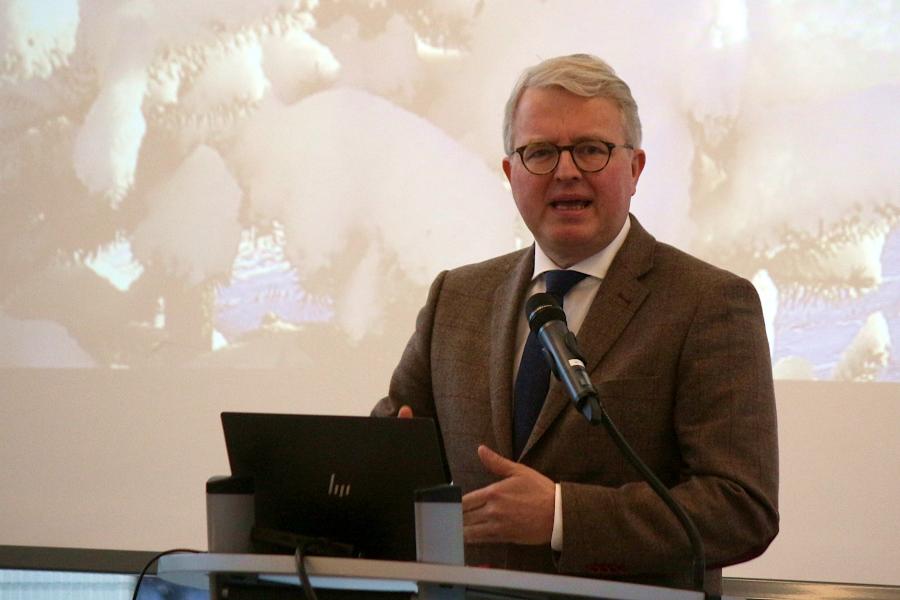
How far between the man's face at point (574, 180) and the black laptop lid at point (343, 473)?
28.0 inches

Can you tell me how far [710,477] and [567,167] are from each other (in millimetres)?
624

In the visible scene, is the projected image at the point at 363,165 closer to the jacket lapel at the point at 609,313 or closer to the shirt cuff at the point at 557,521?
the jacket lapel at the point at 609,313

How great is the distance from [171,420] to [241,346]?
1.10ft

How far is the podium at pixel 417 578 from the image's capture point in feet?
4.65

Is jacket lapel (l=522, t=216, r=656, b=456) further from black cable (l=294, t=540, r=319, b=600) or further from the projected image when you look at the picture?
the projected image

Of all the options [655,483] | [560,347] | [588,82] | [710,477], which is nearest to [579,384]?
[560,347]

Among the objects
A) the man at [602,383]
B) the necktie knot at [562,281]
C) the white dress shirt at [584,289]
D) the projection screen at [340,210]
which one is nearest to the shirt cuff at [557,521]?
the man at [602,383]

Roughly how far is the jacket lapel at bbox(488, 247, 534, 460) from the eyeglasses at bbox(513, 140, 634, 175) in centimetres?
25

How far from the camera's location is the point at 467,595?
5.09ft

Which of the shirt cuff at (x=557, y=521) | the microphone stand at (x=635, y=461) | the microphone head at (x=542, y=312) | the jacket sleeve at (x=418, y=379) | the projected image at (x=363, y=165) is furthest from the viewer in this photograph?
the projected image at (x=363, y=165)

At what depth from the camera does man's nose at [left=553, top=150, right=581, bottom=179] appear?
84.7 inches

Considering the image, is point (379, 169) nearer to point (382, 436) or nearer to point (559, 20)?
point (559, 20)

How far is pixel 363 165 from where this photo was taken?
3.46m

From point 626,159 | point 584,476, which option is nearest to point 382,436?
point 584,476
